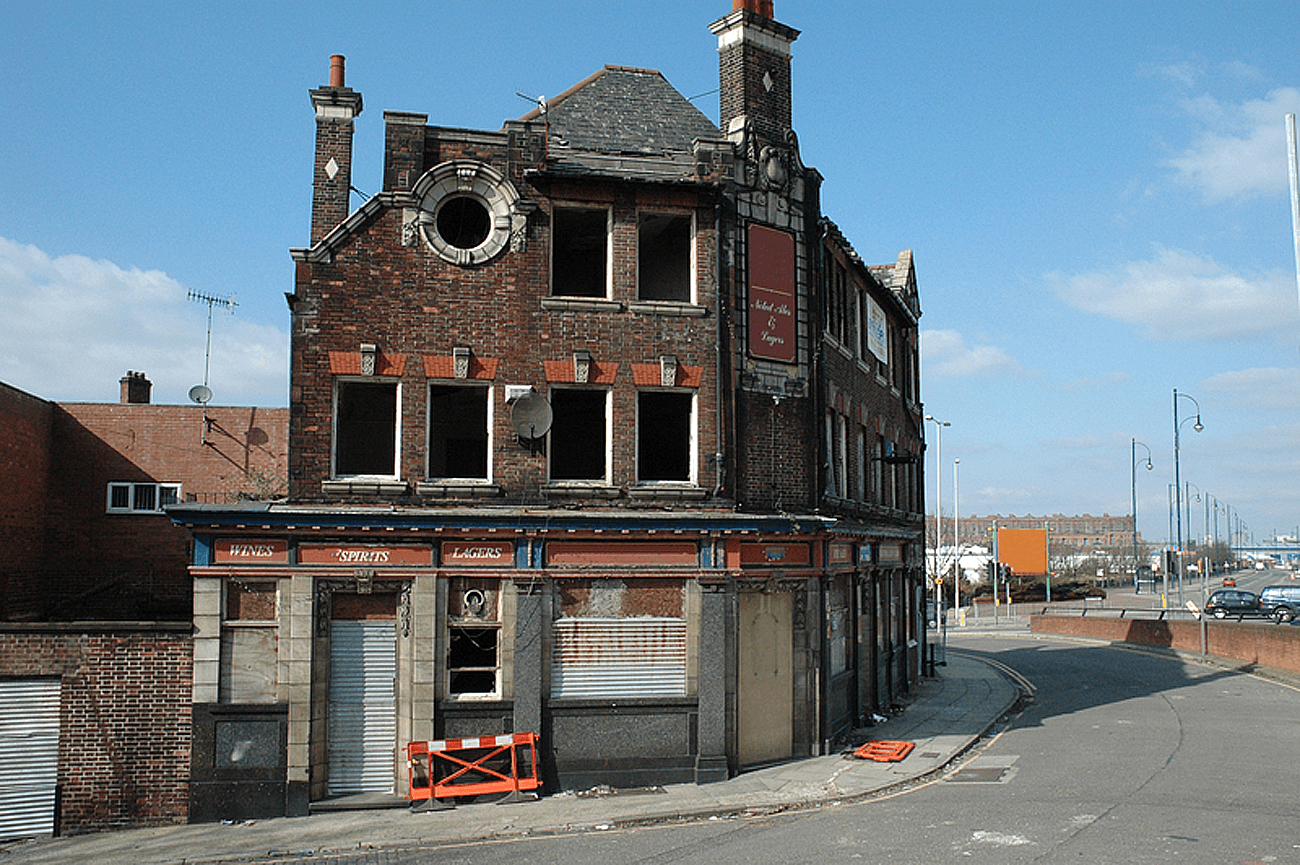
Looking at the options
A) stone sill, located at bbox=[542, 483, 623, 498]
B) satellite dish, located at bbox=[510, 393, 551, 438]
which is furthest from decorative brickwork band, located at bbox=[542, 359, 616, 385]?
stone sill, located at bbox=[542, 483, 623, 498]

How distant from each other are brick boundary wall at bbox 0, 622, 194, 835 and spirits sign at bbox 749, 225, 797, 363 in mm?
10916

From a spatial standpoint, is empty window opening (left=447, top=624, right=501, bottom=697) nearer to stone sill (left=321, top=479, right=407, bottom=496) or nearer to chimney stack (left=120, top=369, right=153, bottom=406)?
stone sill (left=321, top=479, right=407, bottom=496)

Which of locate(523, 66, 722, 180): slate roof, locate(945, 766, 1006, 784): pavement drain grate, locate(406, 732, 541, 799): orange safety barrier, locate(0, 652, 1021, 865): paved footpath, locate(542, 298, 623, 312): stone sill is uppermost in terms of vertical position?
locate(523, 66, 722, 180): slate roof

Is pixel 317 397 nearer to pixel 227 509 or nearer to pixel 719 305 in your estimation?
pixel 227 509

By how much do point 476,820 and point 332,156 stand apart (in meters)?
11.3

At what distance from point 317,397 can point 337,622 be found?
369 centimetres

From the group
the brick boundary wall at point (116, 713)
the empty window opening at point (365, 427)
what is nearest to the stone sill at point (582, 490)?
the empty window opening at point (365, 427)

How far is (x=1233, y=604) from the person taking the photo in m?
51.1

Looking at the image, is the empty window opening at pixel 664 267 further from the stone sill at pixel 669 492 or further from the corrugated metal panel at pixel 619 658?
the corrugated metal panel at pixel 619 658

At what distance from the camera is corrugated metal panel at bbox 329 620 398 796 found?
15758 millimetres

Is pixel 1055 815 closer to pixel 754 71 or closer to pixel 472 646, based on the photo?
pixel 472 646

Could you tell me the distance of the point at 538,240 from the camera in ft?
57.1

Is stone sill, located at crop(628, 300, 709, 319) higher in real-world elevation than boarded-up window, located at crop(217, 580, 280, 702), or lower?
higher

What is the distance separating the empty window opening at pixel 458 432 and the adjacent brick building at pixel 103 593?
4.98 m
